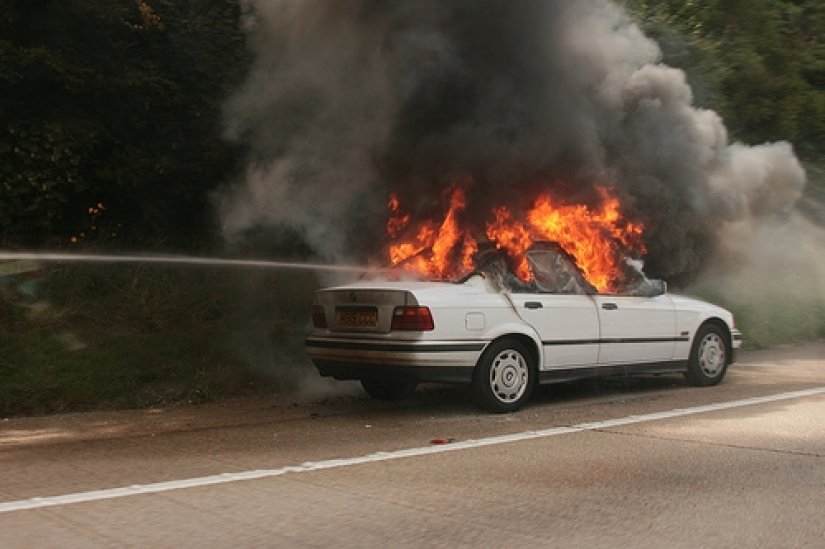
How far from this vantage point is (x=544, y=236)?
367 inches

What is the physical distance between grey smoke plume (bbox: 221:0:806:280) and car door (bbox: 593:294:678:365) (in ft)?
4.29

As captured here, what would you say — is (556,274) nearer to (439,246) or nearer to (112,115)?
(439,246)

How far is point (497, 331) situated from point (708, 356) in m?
3.10

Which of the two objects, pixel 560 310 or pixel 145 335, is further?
pixel 145 335

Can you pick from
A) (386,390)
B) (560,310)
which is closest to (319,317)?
(386,390)

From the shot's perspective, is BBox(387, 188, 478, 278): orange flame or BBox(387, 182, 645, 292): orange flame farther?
BBox(387, 182, 645, 292): orange flame

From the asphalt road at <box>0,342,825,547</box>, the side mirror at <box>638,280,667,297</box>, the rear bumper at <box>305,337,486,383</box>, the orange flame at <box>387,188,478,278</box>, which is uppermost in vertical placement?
the orange flame at <box>387,188,478,278</box>

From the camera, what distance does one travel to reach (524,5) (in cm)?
962

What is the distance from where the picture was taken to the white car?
299 inches

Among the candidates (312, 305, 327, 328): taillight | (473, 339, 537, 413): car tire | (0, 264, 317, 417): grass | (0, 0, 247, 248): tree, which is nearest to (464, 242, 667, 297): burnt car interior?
(473, 339, 537, 413): car tire

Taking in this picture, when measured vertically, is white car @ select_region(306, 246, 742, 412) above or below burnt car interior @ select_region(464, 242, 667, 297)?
below

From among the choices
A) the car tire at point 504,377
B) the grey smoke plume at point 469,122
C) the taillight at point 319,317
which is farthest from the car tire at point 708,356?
the taillight at point 319,317

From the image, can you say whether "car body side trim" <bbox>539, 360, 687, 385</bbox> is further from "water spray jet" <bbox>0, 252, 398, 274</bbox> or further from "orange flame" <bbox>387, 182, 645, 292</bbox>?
"water spray jet" <bbox>0, 252, 398, 274</bbox>

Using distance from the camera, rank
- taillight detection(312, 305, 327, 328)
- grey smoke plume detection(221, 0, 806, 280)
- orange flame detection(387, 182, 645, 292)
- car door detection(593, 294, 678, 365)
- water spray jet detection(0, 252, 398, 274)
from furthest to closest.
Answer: water spray jet detection(0, 252, 398, 274), grey smoke plume detection(221, 0, 806, 280), orange flame detection(387, 182, 645, 292), car door detection(593, 294, 678, 365), taillight detection(312, 305, 327, 328)
